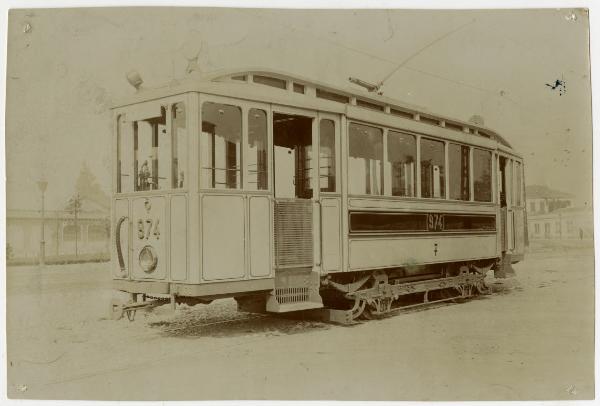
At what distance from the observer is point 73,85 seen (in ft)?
20.7

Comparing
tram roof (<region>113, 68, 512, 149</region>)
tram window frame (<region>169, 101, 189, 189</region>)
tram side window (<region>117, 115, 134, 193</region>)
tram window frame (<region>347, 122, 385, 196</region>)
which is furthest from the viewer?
tram window frame (<region>347, 122, 385, 196</region>)

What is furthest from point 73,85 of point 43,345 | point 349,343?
point 349,343

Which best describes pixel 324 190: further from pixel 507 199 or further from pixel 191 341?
pixel 507 199

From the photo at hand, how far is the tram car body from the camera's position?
20.0 feet

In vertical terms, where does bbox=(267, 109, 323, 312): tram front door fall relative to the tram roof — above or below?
below

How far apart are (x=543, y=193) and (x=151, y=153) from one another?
13.9ft

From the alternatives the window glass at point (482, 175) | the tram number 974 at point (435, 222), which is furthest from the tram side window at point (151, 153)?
the window glass at point (482, 175)

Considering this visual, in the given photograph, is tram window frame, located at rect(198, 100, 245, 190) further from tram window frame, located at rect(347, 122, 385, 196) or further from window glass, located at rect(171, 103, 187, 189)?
tram window frame, located at rect(347, 122, 385, 196)

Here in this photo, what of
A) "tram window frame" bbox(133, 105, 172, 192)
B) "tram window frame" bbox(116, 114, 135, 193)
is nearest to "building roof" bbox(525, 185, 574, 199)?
"tram window frame" bbox(133, 105, 172, 192)

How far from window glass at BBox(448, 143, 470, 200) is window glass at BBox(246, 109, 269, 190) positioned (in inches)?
111

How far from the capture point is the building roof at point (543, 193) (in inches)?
272

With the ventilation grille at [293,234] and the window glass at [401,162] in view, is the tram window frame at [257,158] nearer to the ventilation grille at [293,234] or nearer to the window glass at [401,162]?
the ventilation grille at [293,234]

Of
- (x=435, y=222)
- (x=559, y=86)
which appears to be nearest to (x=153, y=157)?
(x=435, y=222)

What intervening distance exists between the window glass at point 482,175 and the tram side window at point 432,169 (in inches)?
25.6
